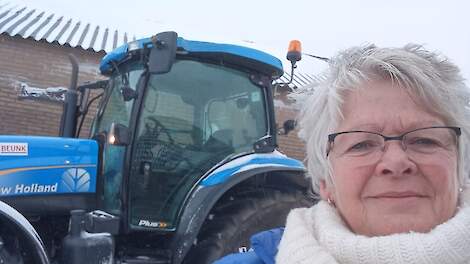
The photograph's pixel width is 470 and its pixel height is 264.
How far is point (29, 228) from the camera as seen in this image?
9.86 ft

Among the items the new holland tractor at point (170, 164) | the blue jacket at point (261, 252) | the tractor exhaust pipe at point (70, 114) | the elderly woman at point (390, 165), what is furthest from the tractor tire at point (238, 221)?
the elderly woman at point (390, 165)

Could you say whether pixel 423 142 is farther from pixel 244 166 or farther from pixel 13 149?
pixel 13 149

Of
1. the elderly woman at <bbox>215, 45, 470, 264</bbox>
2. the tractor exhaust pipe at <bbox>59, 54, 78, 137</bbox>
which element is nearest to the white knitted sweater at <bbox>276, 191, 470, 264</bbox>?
the elderly woman at <bbox>215, 45, 470, 264</bbox>

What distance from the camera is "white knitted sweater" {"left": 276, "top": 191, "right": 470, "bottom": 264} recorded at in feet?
3.87

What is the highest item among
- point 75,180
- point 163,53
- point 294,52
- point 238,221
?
point 294,52

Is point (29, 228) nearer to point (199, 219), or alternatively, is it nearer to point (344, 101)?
point (199, 219)

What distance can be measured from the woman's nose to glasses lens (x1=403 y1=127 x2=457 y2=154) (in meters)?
0.03

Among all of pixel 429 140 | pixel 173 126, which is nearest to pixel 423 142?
pixel 429 140

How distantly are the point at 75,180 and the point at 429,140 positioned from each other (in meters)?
2.97

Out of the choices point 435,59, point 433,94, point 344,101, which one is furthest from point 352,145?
point 435,59

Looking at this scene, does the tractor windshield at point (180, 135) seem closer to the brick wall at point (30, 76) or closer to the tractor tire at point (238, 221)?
the tractor tire at point (238, 221)

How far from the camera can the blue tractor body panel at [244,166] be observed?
384 centimetres

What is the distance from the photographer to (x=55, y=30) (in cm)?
1007

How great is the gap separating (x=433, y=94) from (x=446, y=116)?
73 millimetres
